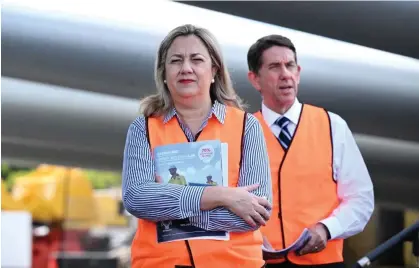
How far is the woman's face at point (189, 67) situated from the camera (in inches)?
139

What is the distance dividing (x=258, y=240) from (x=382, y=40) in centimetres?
292

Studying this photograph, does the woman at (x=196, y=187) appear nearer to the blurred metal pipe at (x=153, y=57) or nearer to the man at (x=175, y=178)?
the man at (x=175, y=178)

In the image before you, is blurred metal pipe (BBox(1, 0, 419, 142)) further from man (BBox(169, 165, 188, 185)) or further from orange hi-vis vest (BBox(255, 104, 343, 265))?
man (BBox(169, 165, 188, 185))

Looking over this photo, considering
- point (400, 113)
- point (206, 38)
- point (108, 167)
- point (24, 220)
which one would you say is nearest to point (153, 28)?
point (400, 113)

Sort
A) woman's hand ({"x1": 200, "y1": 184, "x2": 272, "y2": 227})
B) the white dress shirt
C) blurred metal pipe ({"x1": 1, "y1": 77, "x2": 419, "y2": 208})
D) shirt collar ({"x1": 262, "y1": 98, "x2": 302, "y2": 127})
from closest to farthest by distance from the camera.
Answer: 1. woman's hand ({"x1": 200, "y1": 184, "x2": 272, "y2": 227})
2. the white dress shirt
3. shirt collar ({"x1": 262, "y1": 98, "x2": 302, "y2": 127})
4. blurred metal pipe ({"x1": 1, "y1": 77, "x2": 419, "y2": 208})

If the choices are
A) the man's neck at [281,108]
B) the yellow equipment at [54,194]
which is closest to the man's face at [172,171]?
the man's neck at [281,108]

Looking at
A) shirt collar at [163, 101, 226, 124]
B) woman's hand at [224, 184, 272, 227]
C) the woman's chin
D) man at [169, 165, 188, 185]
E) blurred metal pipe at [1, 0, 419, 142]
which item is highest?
blurred metal pipe at [1, 0, 419, 142]

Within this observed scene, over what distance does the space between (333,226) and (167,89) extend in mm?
1059

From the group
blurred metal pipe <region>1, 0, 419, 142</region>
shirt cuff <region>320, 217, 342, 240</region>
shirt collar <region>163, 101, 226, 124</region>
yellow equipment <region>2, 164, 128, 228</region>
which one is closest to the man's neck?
shirt cuff <region>320, 217, 342, 240</region>

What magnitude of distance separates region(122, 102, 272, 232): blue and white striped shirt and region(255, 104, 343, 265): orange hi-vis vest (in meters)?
0.82

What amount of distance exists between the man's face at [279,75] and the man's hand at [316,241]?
567 millimetres

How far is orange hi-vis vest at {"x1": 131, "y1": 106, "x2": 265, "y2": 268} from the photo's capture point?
3.37 m

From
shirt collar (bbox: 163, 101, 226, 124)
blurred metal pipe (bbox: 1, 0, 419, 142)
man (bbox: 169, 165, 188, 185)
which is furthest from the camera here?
blurred metal pipe (bbox: 1, 0, 419, 142)

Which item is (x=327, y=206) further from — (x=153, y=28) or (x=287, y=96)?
(x=153, y=28)
